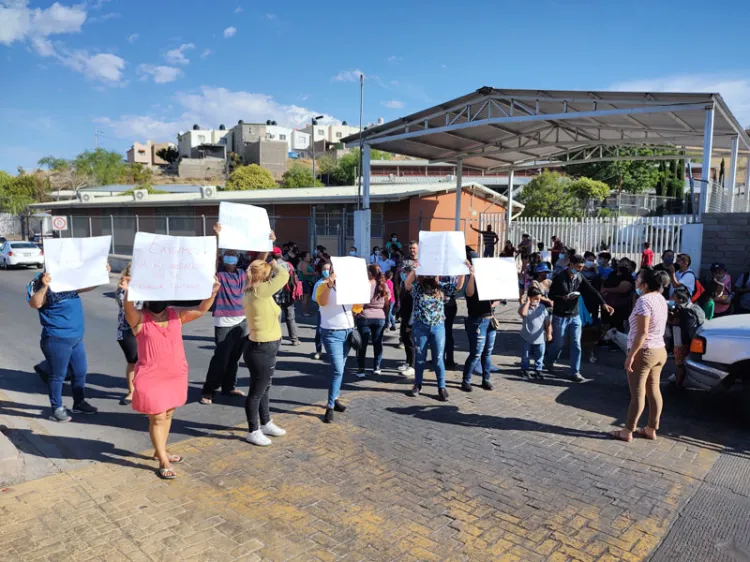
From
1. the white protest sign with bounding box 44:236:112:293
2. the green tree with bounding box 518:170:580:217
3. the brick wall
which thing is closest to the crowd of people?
the white protest sign with bounding box 44:236:112:293

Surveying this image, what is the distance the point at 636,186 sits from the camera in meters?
41.9

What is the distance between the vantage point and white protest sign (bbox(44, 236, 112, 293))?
509 cm

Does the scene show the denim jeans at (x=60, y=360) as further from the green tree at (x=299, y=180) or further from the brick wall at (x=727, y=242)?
the green tree at (x=299, y=180)

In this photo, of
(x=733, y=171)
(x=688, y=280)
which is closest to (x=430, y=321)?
(x=688, y=280)

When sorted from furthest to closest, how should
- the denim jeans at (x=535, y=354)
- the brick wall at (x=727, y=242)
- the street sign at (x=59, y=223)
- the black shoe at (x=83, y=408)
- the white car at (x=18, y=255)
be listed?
the white car at (x=18, y=255)
the street sign at (x=59, y=223)
the brick wall at (x=727, y=242)
the denim jeans at (x=535, y=354)
the black shoe at (x=83, y=408)

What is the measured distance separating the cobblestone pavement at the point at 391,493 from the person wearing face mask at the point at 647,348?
337mm

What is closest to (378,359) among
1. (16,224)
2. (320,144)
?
(16,224)

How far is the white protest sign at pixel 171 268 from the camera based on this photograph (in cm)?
447

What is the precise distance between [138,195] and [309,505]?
30.0 metres

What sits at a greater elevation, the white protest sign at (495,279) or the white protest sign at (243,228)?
the white protest sign at (243,228)

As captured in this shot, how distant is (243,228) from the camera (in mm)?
5922

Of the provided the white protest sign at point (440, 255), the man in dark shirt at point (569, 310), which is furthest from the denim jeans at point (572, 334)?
the white protest sign at point (440, 255)

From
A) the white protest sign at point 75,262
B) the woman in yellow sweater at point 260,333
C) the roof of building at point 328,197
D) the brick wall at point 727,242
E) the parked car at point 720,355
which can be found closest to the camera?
the white protest sign at point 75,262

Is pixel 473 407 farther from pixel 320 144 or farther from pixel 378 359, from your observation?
pixel 320 144
